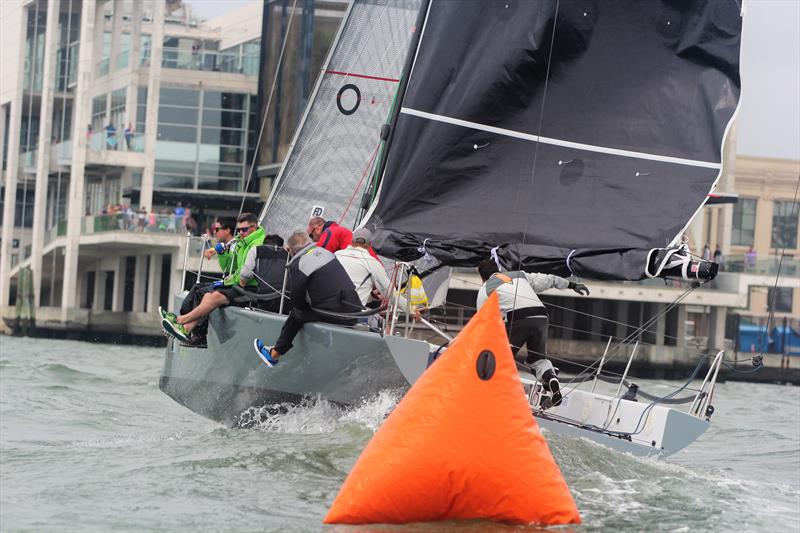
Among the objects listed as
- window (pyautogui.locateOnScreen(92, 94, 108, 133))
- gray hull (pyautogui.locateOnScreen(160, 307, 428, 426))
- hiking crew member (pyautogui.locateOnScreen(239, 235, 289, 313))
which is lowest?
gray hull (pyautogui.locateOnScreen(160, 307, 428, 426))

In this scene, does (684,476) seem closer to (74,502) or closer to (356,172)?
(74,502)

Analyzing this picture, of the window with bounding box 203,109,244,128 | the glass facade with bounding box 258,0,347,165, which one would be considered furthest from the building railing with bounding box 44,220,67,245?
the glass facade with bounding box 258,0,347,165

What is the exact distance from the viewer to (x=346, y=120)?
14.1 meters

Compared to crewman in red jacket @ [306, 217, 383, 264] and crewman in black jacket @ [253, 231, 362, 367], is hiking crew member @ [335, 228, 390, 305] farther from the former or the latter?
crewman in red jacket @ [306, 217, 383, 264]

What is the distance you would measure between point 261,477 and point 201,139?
127 feet

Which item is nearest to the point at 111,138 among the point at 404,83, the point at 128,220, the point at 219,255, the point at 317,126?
the point at 128,220

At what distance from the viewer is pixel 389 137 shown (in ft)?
36.1

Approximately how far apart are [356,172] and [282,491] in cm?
607

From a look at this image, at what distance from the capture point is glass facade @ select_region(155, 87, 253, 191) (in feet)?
152

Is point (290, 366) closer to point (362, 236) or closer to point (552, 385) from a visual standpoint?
point (362, 236)

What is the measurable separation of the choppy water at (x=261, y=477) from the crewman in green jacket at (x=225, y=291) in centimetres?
89

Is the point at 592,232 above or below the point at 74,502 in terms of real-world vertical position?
above

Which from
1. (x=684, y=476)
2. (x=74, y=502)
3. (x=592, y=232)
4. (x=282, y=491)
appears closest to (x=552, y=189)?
(x=592, y=232)

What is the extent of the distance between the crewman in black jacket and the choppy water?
622 millimetres
